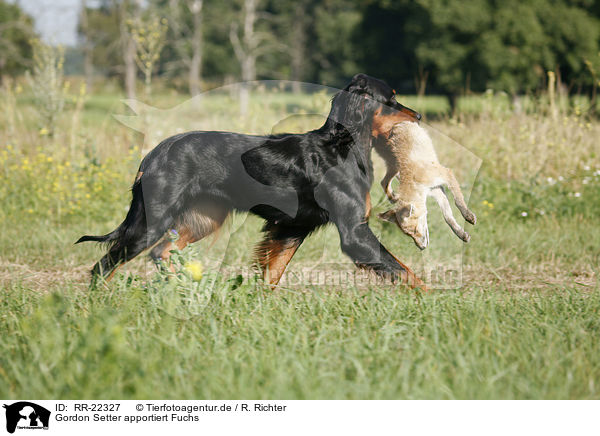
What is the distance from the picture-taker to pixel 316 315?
2805mm

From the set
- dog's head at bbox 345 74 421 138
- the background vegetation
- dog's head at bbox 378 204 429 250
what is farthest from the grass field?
dog's head at bbox 345 74 421 138

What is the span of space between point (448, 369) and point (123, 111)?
327 centimetres

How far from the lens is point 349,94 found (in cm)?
318

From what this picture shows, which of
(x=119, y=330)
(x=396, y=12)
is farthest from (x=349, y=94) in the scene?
(x=396, y=12)

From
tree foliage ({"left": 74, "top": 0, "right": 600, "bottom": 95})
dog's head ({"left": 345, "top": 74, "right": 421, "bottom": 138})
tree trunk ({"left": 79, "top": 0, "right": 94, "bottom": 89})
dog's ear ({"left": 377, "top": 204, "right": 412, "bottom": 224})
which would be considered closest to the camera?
dog's head ({"left": 345, "top": 74, "right": 421, "bottom": 138})

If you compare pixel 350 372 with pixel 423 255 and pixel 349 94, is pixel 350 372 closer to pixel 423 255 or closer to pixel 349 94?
pixel 349 94

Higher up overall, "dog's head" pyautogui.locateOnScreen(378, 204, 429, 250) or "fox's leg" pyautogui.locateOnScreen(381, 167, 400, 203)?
"fox's leg" pyautogui.locateOnScreen(381, 167, 400, 203)
